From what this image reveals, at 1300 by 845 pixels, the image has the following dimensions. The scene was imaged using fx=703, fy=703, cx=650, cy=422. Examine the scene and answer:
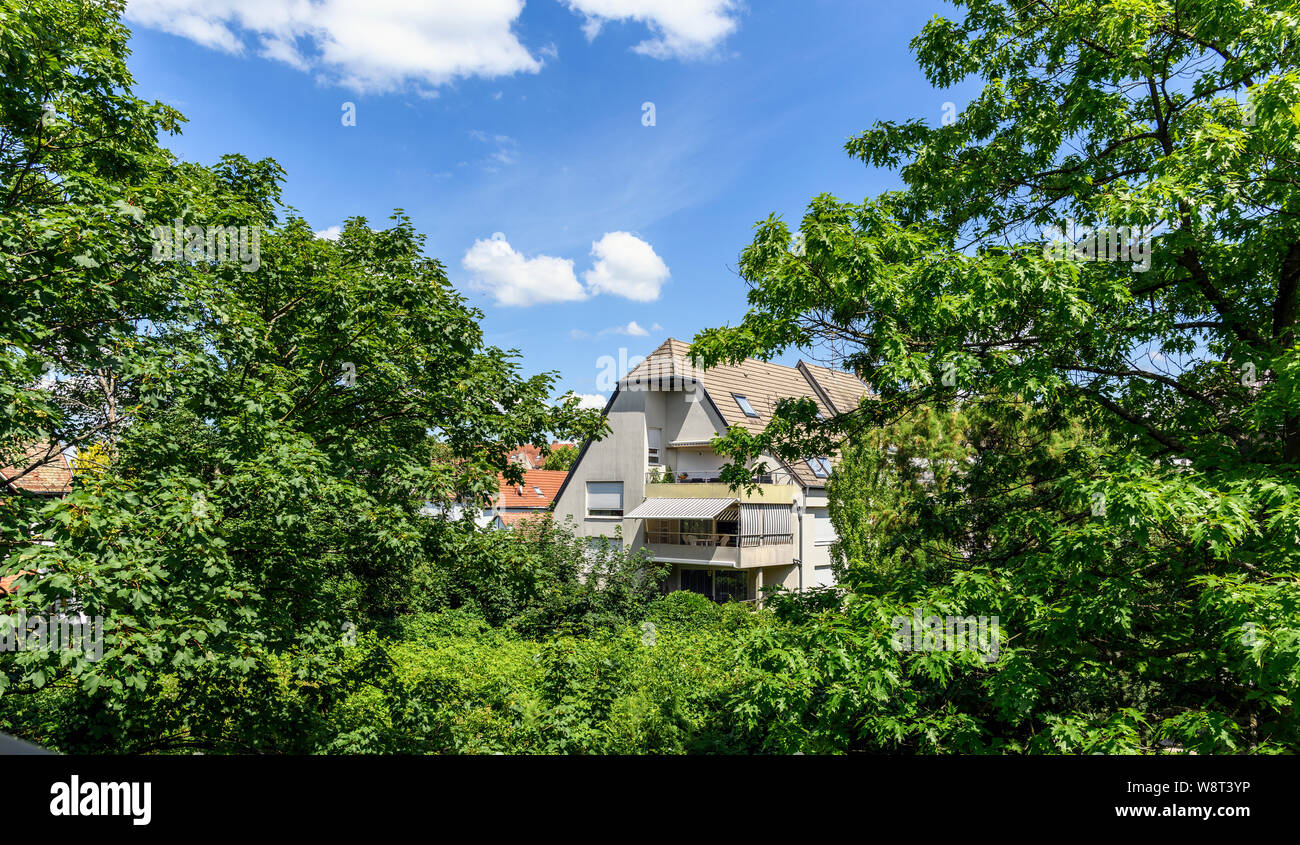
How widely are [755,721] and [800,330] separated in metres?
4.56

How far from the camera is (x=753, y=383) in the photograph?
105 ft

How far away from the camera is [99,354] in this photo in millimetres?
7332

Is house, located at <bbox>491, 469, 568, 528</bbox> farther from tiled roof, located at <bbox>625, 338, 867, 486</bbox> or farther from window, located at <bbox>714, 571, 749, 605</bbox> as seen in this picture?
window, located at <bbox>714, 571, 749, 605</bbox>

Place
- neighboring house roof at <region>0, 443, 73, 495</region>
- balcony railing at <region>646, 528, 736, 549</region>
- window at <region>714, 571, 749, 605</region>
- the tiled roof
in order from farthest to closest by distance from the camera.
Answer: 1. the tiled roof
2. window at <region>714, 571, 749, 605</region>
3. balcony railing at <region>646, 528, 736, 549</region>
4. neighboring house roof at <region>0, 443, 73, 495</region>

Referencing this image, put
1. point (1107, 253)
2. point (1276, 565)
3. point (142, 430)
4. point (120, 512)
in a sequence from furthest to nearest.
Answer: point (142, 430)
point (1107, 253)
point (120, 512)
point (1276, 565)

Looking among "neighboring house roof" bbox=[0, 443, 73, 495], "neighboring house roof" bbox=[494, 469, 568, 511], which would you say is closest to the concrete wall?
"neighboring house roof" bbox=[494, 469, 568, 511]

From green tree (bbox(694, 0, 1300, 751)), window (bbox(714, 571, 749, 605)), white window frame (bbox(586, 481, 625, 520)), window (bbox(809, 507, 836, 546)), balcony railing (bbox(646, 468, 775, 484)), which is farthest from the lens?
white window frame (bbox(586, 481, 625, 520))

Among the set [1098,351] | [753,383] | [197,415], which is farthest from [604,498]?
[1098,351]

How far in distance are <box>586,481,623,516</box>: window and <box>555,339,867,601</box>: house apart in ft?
0.14

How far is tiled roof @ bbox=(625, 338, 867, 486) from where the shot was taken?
28.7 metres

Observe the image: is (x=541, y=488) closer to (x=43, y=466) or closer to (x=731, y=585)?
(x=731, y=585)

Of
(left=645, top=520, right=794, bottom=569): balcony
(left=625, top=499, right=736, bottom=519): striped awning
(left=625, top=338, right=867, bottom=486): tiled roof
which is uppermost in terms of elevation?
(left=625, top=338, right=867, bottom=486): tiled roof
